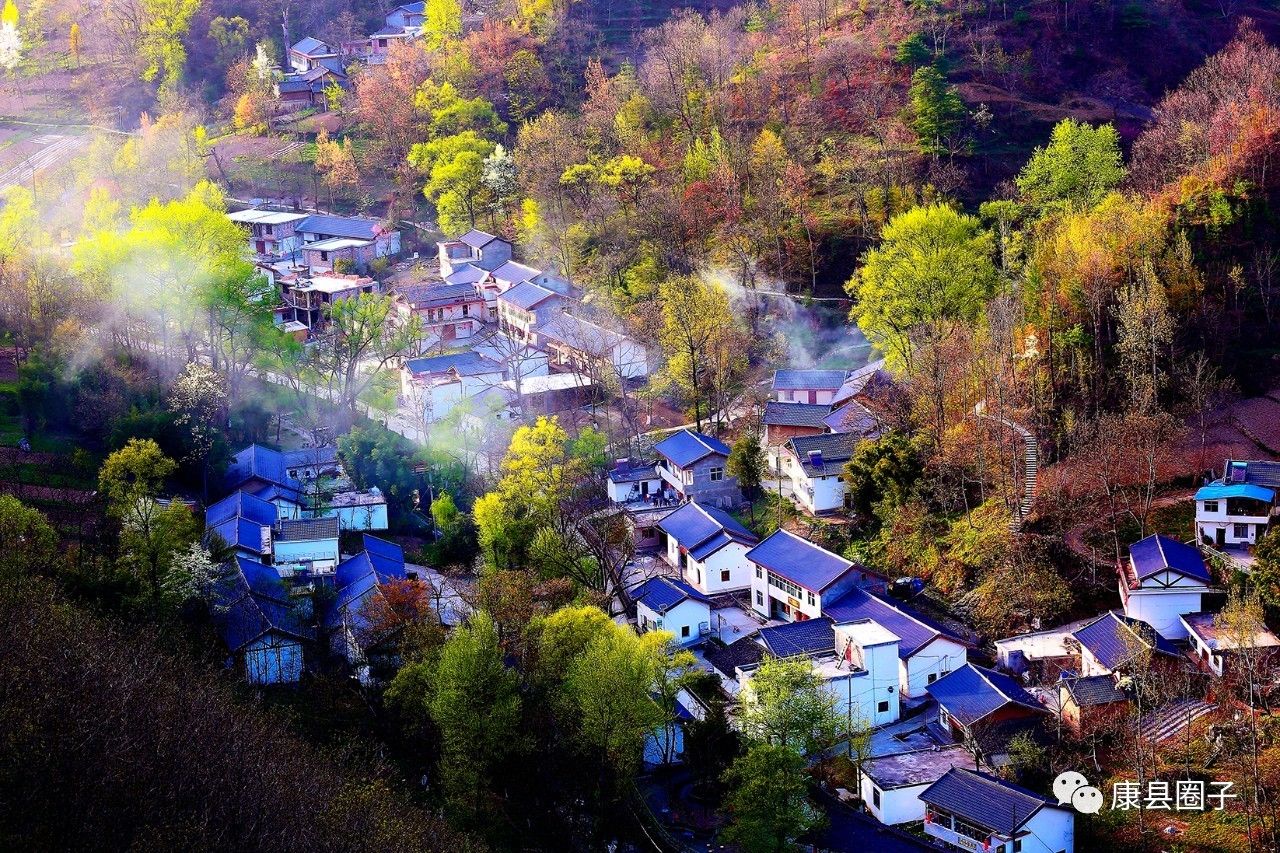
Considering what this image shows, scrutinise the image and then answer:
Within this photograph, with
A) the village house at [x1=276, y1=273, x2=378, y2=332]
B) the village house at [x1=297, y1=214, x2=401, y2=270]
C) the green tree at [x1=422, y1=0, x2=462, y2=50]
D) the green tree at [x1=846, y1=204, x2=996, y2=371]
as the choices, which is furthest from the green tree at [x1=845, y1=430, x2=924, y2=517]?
the green tree at [x1=422, y1=0, x2=462, y2=50]

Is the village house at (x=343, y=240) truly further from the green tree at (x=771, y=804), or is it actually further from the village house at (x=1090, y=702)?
the village house at (x=1090, y=702)

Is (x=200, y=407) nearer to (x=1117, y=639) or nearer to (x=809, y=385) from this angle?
(x=809, y=385)

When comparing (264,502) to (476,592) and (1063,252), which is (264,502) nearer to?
(476,592)

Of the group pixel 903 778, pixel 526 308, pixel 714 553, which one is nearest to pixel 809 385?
pixel 714 553

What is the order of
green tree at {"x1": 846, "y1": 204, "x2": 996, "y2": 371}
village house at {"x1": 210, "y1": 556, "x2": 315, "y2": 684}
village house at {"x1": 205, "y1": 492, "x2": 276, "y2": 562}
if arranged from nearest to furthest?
village house at {"x1": 210, "y1": 556, "x2": 315, "y2": 684}
village house at {"x1": 205, "y1": 492, "x2": 276, "y2": 562}
green tree at {"x1": 846, "y1": 204, "x2": 996, "y2": 371}

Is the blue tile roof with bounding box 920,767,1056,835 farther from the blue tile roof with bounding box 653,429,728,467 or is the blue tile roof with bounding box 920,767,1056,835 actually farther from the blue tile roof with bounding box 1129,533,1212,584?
the blue tile roof with bounding box 653,429,728,467

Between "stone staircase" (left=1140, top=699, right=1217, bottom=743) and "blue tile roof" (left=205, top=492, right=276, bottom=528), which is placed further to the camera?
"blue tile roof" (left=205, top=492, right=276, bottom=528)

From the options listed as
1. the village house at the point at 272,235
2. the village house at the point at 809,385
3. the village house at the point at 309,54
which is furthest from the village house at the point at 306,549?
the village house at the point at 309,54
